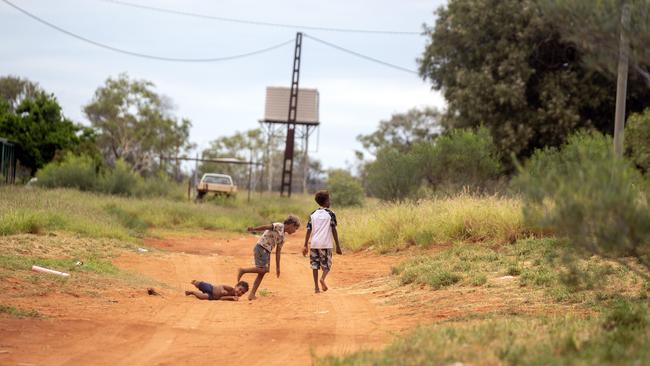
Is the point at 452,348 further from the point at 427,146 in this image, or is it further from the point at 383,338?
the point at 427,146

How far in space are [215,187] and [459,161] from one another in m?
19.3

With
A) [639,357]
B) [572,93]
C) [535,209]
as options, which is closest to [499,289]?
[535,209]

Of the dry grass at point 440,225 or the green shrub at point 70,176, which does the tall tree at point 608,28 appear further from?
the green shrub at point 70,176

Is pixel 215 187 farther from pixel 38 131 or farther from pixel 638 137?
pixel 638 137

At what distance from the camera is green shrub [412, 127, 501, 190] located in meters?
30.9

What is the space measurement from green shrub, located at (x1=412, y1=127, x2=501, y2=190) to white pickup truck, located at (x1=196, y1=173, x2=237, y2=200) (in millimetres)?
16606

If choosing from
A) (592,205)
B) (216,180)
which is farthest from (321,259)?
(216,180)

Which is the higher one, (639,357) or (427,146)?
(427,146)

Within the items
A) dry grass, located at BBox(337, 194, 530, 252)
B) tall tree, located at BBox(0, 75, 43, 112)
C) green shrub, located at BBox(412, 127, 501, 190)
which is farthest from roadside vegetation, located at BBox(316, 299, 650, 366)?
tall tree, located at BBox(0, 75, 43, 112)

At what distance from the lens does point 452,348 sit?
24.4 ft

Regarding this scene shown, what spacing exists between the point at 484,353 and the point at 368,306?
527cm

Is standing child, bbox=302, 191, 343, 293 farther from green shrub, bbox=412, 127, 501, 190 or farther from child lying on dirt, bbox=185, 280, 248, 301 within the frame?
green shrub, bbox=412, 127, 501, 190

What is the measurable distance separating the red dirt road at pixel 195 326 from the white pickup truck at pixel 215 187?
29.9 meters

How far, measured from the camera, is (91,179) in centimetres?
4106
